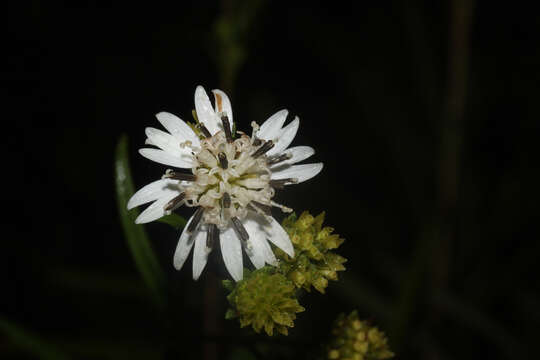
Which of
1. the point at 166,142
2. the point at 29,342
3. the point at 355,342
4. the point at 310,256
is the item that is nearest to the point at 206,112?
the point at 166,142

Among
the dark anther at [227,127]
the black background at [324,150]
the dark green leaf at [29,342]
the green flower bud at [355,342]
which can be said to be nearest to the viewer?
the dark anther at [227,127]

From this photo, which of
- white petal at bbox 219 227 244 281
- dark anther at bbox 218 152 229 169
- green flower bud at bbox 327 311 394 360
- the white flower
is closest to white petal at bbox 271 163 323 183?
the white flower

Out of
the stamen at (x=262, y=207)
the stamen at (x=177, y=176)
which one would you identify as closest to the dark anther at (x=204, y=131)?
the stamen at (x=177, y=176)

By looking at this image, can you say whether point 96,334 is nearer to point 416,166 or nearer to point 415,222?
point 415,222

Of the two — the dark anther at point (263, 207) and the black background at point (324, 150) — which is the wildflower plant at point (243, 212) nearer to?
the dark anther at point (263, 207)

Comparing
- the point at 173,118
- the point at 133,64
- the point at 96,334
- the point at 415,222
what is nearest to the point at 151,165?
the point at 133,64

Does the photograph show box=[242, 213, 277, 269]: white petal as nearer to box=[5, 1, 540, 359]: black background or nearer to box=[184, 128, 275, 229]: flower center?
box=[184, 128, 275, 229]: flower center

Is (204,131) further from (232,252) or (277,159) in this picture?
(232,252)
